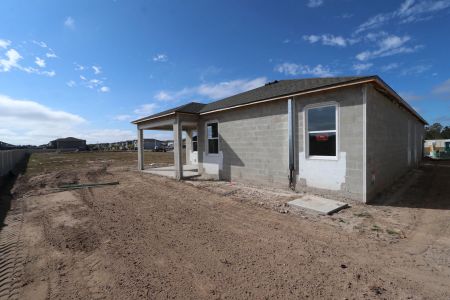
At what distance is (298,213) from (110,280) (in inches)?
172

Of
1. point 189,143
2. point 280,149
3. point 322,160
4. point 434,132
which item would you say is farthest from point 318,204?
point 434,132

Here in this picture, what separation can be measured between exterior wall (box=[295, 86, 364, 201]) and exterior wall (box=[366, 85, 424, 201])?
0.99ft

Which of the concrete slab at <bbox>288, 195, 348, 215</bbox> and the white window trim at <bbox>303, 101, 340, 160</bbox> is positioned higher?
the white window trim at <bbox>303, 101, 340, 160</bbox>

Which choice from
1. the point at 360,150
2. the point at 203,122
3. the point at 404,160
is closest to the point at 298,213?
the point at 360,150

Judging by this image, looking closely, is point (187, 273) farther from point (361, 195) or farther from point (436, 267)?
point (361, 195)

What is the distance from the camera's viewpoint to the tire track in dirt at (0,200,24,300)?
3.04m

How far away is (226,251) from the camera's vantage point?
3.91 metres

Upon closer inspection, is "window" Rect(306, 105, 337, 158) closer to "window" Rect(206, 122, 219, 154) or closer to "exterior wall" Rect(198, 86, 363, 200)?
"exterior wall" Rect(198, 86, 363, 200)

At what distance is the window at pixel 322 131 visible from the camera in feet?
23.4

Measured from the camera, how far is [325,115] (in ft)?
23.9

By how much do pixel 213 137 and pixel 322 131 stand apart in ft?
18.6

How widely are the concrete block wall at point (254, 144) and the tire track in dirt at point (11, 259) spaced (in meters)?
7.24

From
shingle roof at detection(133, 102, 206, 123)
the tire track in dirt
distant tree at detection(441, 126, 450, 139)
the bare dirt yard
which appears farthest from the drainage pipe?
distant tree at detection(441, 126, 450, 139)

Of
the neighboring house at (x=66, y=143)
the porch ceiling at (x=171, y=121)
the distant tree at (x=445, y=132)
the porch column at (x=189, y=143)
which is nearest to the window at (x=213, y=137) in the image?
the porch ceiling at (x=171, y=121)
